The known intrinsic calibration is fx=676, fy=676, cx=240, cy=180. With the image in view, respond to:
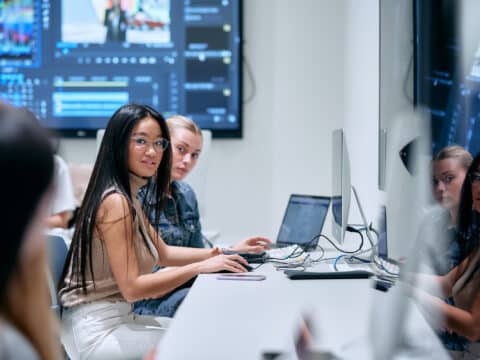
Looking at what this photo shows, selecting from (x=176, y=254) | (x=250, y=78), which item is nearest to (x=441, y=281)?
(x=176, y=254)

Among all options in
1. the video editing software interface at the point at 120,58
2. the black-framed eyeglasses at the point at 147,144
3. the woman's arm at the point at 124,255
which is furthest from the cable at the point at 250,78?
the woman's arm at the point at 124,255

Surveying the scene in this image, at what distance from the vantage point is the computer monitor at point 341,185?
230cm

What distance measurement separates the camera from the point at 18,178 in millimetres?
683

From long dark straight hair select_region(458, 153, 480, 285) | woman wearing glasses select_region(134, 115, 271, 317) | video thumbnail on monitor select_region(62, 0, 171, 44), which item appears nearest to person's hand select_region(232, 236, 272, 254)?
woman wearing glasses select_region(134, 115, 271, 317)

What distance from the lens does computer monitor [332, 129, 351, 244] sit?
7.55ft

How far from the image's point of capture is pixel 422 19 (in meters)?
2.20

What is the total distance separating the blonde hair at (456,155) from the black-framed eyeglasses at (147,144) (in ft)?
3.29

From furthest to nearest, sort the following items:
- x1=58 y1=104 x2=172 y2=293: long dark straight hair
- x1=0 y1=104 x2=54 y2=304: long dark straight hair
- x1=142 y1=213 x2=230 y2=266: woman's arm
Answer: x1=142 y1=213 x2=230 y2=266: woman's arm, x1=58 y1=104 x2=172 y2=293: long dark straight hair, x1=0 y1=104 x2=54 y2=304: long dark straight hair

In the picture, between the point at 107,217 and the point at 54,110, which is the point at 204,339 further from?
the point at 54,110

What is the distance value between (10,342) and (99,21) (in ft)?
13.8

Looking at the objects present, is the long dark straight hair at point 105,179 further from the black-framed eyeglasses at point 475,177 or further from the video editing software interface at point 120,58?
the video editing software interface at point 120,58

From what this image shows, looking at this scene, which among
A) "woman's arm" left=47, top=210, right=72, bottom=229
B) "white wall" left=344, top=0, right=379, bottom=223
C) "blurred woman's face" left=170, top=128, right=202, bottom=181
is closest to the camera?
"blurred woman's face" left=170, top=128, right=202, bottom=181

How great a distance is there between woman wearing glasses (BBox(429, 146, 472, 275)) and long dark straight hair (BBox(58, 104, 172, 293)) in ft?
3.19

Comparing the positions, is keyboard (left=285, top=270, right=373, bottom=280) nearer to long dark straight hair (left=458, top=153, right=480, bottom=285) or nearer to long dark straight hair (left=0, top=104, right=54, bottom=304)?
long dark straight hair (left=458, top=153, right=480, bottom=285)
